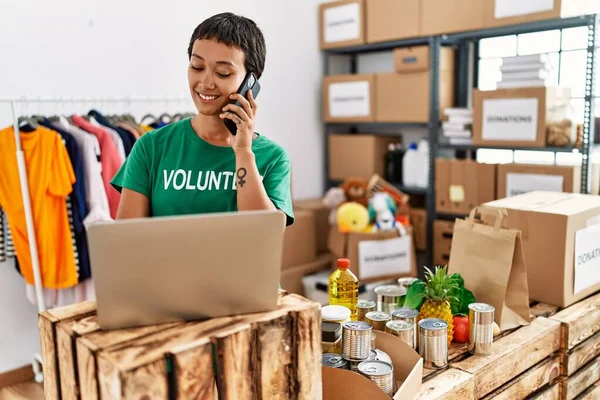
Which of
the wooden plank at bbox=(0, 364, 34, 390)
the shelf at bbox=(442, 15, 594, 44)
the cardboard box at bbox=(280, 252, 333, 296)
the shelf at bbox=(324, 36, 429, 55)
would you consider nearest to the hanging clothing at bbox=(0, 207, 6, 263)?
the wooden plank at bbox=(0, 364, 34, 390)

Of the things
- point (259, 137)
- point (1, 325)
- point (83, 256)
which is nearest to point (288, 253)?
point (83, 256)

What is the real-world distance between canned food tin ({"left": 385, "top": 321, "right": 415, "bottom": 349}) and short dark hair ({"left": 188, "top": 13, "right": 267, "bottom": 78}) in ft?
2.19

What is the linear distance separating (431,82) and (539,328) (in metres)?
2.07

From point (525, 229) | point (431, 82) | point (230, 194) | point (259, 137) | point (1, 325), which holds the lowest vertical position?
point (1, 325)

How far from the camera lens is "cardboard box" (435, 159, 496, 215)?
3.12 meters

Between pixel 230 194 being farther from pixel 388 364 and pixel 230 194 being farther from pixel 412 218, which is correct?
pixel 412 218

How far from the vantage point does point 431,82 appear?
11.1 feet

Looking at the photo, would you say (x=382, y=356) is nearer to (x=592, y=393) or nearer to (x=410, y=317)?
(x=410, y=317)

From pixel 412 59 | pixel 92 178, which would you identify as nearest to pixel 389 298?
pixel 92 178

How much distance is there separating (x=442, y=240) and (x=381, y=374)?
7.85 feet

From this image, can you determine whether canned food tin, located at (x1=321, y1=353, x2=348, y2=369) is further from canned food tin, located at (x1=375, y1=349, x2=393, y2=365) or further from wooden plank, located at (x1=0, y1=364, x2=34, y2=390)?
wooden plank, located at (x1=0, y1=364, x2=34, y2=390)

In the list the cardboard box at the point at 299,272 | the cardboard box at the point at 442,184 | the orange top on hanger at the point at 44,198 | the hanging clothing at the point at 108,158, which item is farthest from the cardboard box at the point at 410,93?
the orange top on hanger at the point at 44,198

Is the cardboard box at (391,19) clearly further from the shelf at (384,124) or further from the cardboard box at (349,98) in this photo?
the shelf at (384,124)

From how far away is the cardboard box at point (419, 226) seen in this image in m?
3.52
